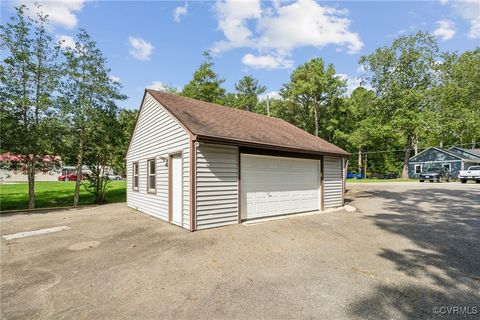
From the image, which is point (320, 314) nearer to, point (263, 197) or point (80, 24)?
point (263, 197)

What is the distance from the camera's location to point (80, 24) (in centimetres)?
1312

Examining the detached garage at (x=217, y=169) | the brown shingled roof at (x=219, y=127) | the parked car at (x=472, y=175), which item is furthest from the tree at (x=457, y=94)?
the brown shingled roof at (x=219, y=127)

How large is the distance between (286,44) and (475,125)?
31402 mm

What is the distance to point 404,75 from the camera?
32.5m

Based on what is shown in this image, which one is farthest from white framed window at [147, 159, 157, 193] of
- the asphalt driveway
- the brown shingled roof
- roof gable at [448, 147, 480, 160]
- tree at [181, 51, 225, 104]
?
roof gable at [448, 147, 480, 160]

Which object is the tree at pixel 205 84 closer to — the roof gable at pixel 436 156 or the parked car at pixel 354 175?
the parked car at pixel 354 175

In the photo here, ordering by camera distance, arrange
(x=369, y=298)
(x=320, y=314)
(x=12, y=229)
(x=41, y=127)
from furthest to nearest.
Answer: (x=41, y=127)
(x=12, y=229)
(x=369, y=298)
(x=320, y=314)

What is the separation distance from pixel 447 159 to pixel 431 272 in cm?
3701

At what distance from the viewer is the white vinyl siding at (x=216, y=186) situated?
7078mm

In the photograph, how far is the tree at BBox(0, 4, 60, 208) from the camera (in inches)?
434

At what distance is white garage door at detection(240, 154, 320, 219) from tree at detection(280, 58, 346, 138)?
85.6 feet

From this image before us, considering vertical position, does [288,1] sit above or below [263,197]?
above

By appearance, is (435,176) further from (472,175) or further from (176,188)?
(176,188)

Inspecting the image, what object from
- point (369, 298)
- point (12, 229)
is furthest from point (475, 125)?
point (12, 229)
